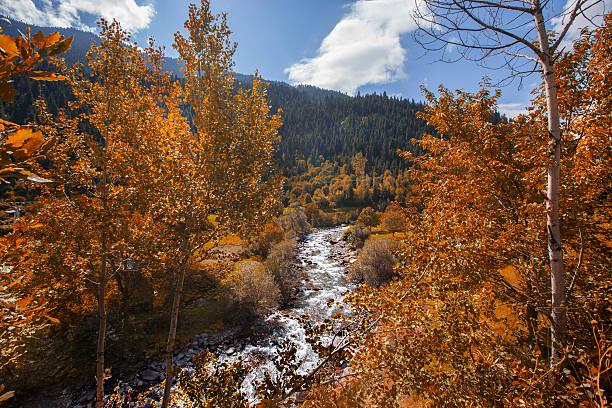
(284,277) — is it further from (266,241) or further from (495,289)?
(495,289)

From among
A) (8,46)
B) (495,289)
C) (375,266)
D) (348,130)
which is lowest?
(375,266)

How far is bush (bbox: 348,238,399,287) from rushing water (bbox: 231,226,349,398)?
Answer: 147cm

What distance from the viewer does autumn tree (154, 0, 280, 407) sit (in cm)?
599

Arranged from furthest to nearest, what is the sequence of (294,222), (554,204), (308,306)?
1. (294,222)
2. (308,306)
3. (554,204)

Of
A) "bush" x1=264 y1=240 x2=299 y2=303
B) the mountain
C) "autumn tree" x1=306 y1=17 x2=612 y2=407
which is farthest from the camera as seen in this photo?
the mountain

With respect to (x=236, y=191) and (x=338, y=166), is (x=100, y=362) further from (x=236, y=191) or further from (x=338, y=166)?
(x=338, y=166)

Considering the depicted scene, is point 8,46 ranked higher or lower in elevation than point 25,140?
higher

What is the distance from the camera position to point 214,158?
6.01 meters

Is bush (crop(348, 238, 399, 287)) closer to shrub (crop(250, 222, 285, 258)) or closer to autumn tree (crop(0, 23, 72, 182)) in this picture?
shrub (crop(250, 222, 285, 258))

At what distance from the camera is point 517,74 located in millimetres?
4430

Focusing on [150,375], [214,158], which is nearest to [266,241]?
[150,375]

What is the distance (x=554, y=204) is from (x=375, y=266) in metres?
17.1

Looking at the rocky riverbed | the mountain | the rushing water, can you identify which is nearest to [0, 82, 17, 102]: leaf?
the rushing water

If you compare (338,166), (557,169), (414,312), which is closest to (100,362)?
(414,312)
